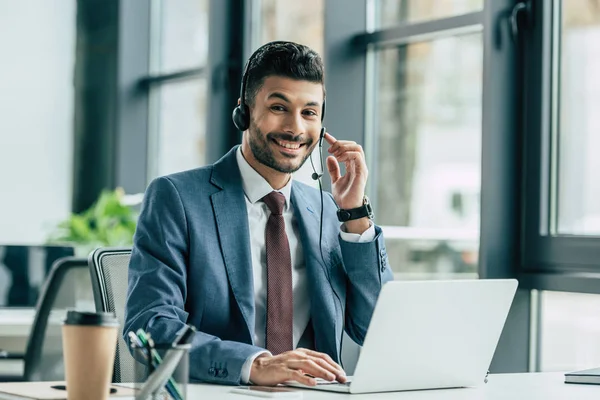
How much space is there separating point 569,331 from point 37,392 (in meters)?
1.88

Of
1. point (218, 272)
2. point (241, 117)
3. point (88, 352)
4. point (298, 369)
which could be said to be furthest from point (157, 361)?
point (241, 117)

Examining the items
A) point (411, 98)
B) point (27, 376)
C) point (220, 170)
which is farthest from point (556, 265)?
point (27, 376)

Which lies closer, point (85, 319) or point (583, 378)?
point (85, 319)

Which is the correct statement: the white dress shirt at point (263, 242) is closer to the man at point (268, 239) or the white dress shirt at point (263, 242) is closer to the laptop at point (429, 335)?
the man at point (268, 239)

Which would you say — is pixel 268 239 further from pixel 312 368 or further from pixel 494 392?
pixel 494 392

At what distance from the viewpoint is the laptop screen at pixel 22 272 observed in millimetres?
3779

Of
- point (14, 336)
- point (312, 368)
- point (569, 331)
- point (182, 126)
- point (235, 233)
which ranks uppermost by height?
point (182, 126)

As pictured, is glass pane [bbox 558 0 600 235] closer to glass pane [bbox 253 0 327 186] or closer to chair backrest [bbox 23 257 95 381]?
glass pane [bbox 253 0 327 186]

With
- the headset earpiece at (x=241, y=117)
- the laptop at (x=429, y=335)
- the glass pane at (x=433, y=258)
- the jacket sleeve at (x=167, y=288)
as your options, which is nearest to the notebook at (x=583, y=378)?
the laptop at (x=429, y=335)

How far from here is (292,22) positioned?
410 cm

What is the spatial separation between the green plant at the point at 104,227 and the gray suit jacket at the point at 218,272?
7.77 feet

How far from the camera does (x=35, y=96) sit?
5.12m

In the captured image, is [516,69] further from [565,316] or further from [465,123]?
[565,316]

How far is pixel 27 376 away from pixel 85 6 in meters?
2.64
